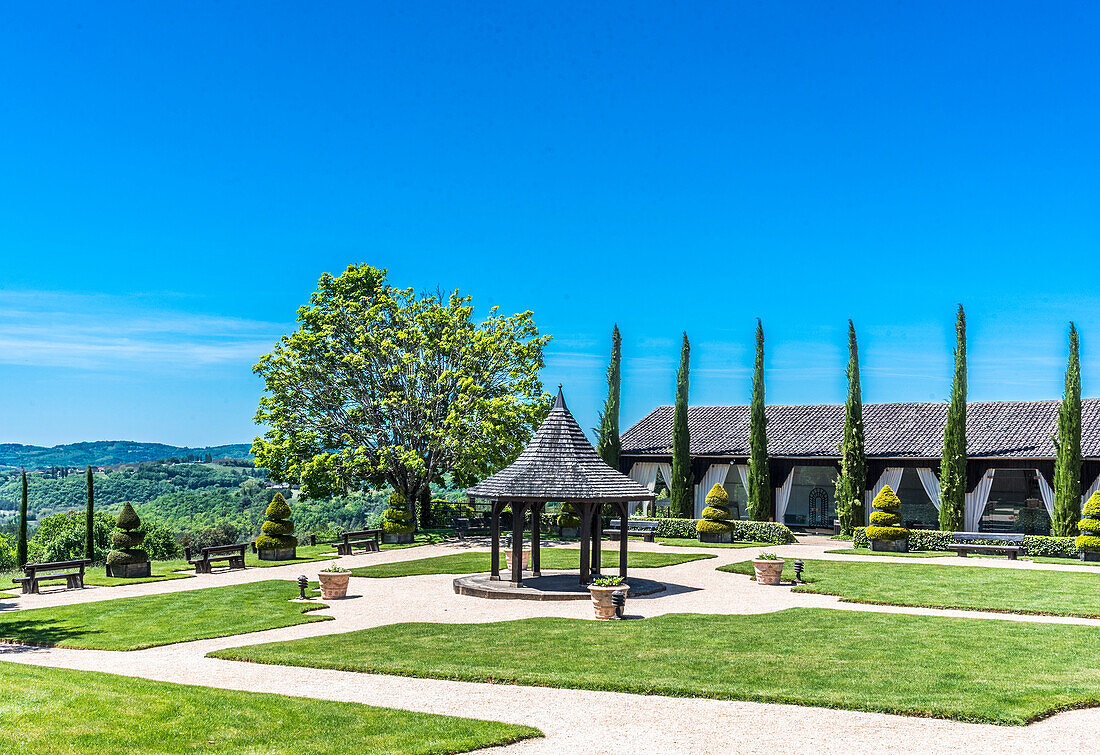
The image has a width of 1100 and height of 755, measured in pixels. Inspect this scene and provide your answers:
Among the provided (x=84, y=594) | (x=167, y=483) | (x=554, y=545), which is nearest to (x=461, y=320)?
(x=554, y=545)

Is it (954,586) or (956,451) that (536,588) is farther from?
(956,451)

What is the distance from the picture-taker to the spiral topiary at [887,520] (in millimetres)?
36000

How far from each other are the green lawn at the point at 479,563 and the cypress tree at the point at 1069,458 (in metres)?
15.6

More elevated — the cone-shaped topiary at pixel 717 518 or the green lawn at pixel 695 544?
the cone-shaped topiary at pixel 717 518

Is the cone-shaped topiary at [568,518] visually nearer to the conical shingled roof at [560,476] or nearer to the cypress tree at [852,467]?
the cypress tree at [852,467]

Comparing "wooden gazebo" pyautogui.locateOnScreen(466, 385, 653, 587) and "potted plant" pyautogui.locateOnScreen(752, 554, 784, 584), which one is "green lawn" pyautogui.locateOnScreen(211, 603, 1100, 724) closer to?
"wooden gazebo" pyautogui.locateOnScreen(466, 385, 653, 587)

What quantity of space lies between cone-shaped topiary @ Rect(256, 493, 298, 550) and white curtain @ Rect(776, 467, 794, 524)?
986 inches

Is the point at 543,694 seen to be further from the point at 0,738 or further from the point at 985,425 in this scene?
the point at 985,425

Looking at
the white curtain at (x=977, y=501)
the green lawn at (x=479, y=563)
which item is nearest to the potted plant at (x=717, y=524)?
the green lawn at (x=479, y=563)

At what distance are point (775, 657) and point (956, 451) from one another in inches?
1157

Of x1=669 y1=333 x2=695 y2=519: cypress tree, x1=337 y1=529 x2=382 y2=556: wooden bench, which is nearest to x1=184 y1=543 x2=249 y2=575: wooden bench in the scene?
x1=337 y1=529 x2=382 y2=556: wooden bench

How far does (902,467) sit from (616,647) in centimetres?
3263

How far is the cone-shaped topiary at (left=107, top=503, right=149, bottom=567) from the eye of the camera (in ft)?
90.3

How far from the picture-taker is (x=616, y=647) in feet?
50.8
